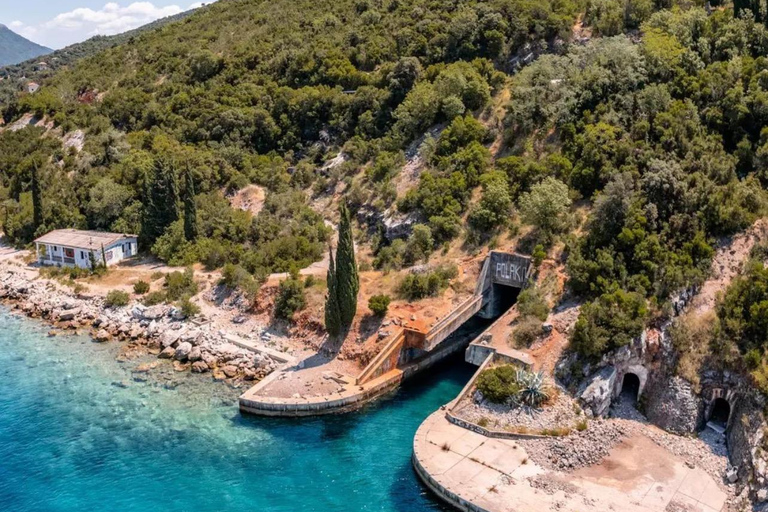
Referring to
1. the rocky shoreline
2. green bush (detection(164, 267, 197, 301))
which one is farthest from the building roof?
green bush (detection(164, 267, 197, 301))

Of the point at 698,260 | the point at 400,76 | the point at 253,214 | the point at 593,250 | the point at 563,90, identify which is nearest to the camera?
the point at 698,260

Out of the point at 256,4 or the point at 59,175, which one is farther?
the point at 256,4

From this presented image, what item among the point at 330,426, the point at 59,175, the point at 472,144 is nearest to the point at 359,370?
the point at 330,426

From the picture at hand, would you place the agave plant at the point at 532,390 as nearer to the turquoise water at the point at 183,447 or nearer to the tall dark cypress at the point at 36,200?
the turquoise water at the point at 183,447

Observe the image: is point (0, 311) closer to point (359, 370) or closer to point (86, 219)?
point (86, 219)

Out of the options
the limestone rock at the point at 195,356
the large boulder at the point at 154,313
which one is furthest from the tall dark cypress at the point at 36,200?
the limestone rock at the point at 195,356

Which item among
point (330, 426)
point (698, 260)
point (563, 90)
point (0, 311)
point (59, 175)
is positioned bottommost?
point (330, 426)
